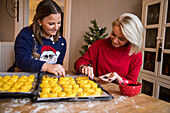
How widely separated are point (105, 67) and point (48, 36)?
2.10 ft

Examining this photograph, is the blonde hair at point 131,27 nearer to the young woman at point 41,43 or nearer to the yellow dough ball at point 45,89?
the young woman at point 41,43

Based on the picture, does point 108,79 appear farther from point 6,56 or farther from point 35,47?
point 6,56

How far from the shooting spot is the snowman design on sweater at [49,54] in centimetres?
141

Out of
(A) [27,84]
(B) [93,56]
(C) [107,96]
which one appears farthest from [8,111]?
(B) [93,56]

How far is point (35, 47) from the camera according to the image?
1.37m

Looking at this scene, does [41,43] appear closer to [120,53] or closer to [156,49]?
[120,53]

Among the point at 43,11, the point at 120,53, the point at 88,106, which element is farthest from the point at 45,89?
the point at 120,53

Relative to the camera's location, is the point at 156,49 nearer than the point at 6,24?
Yes

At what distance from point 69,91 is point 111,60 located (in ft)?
2.43

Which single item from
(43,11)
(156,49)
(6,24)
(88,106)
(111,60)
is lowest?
(88,106)

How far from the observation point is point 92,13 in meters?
2.92

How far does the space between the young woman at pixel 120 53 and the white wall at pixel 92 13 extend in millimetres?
1475

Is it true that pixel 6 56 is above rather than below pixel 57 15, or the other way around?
below

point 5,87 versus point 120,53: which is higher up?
point 120,53
